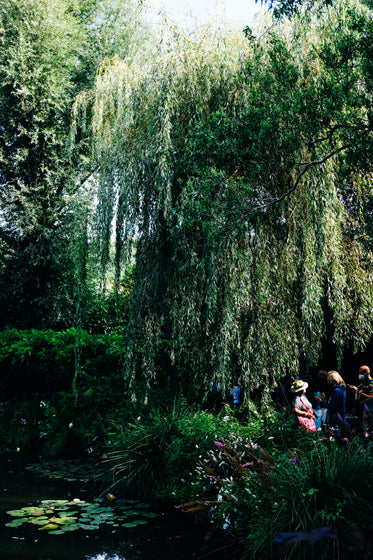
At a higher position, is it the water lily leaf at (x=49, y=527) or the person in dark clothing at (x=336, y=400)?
the person in dark clothing at (x=336, y=400)

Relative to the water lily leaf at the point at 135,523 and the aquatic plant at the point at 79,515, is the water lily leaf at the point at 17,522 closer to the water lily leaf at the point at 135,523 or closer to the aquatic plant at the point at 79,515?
the aquatic plant at the point at 79,515

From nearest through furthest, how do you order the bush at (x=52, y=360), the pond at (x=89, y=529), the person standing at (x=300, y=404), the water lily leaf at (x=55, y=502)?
1. the pond at (x=89, y=529)
2. the water lily leaf at (x=55, y=502)
3. the person standing at (x=300, y=404)
4. the bush at (x=52, y=360)

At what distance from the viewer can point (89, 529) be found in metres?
4.84

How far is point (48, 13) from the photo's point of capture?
45.3ft

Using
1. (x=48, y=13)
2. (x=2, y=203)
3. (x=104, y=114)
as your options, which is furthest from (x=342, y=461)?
(x=48, y=13)

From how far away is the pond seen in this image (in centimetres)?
434

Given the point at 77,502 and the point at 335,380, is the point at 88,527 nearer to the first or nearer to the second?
the point at 77,502

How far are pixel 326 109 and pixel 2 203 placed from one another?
10.1 metres

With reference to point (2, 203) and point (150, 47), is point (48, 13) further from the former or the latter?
point (150, 47)

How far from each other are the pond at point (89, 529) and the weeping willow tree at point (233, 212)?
1860 mm

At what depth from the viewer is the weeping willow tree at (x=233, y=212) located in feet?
20.1

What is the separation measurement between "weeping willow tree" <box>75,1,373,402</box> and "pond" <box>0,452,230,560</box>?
6.10 ft

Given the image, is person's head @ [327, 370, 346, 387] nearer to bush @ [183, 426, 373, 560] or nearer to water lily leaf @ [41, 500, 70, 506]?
bush @ [183, 426, 373, 560]

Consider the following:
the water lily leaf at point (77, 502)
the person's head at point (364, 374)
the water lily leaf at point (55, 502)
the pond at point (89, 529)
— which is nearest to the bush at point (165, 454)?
the pond at point (89, 529)
